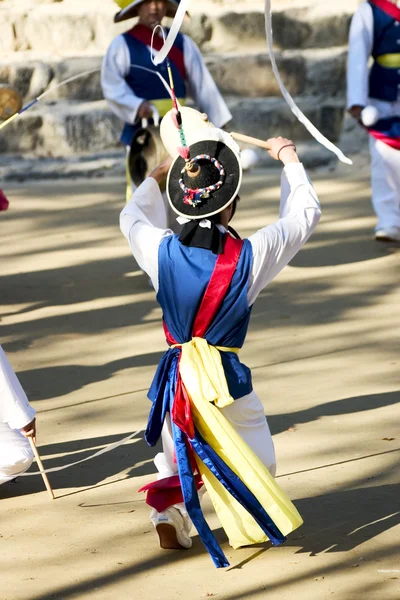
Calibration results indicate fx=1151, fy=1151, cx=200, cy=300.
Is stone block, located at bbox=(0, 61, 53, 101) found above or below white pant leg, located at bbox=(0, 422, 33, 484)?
below

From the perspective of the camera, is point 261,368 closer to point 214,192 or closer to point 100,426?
point 100,426

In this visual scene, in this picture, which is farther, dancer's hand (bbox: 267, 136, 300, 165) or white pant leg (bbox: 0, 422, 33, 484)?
white pant leg (bbox: 0, 422, 33, 484)

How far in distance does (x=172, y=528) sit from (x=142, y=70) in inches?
174

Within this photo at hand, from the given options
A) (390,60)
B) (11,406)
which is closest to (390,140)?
(390,60)

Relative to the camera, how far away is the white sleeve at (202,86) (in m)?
7.55

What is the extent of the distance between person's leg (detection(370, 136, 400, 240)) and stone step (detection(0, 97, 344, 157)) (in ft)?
10.1

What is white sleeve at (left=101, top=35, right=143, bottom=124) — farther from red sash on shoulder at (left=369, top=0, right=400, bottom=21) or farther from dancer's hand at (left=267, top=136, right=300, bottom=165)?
dancer's hand at (left=267, top=136, right=300, bottom=165)

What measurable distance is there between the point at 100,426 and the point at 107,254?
353cm

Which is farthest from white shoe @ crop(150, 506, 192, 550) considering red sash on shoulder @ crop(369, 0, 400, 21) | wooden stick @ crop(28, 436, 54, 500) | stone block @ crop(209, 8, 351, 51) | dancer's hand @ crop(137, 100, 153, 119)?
stone block @ crop(209, 8, 351, 51)

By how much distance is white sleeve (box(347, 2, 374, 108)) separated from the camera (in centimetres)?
786

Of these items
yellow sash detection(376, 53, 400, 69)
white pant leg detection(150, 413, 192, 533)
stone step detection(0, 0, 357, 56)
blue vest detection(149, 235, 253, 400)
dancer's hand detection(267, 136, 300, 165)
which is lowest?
stone step detection(0, 0, 357, 56)

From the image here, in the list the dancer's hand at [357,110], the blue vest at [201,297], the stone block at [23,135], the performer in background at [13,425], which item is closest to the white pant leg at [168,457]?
the blue vest at [201,297]

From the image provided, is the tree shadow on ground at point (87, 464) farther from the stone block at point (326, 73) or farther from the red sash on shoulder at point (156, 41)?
the stone block at point (326, 73)

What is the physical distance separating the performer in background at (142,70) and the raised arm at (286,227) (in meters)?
3.67
